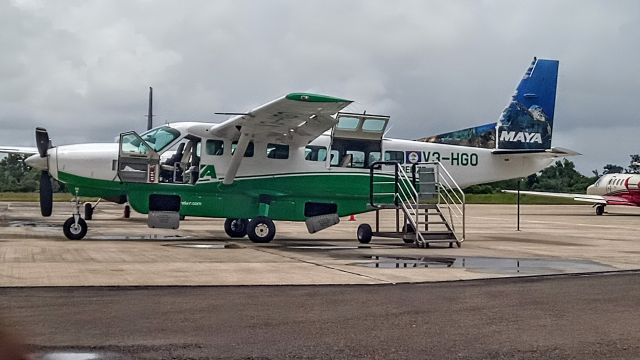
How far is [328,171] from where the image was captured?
18.3 metres

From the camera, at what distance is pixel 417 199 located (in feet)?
56.6

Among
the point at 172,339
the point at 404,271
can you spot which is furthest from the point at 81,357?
the point at 404,271

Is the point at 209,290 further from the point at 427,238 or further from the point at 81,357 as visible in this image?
the point at 427,238

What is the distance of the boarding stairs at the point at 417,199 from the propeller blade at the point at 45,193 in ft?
24.0

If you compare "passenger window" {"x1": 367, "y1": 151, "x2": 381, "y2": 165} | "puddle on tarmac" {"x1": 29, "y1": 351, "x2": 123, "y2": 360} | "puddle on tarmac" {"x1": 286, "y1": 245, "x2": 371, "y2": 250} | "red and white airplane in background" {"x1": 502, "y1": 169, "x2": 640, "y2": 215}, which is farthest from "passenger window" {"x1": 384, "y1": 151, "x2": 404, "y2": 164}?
"red and white airplane in background" {"x1": 502, "y1": 169, "x2": 640, "y2": 215}

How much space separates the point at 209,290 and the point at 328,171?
9.70m

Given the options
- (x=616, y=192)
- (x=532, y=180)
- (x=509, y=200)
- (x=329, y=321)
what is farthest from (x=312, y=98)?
(x=532, y=180)

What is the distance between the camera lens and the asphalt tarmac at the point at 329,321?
573 centimetres

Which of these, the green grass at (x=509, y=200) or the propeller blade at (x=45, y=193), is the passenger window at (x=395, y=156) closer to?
the propeller blade at (x=45, y=193)

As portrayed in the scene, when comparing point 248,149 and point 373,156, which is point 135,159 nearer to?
point 248,149

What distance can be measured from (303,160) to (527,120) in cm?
694

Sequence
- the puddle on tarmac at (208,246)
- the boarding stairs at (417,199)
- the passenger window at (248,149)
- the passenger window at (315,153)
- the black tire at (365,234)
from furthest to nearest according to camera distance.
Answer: the passenger window at (315,153), the black tire at (365,234), the passenger window at (248,149), the boarding stairs at (417,199), the puddle on tarmac at (208,246)

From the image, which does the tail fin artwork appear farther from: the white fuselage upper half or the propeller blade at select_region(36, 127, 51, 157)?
the propeller blade at select_region(36, 127, 51, 157)

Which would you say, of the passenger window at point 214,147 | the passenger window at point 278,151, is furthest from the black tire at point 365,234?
the passenger window at point 214,147
